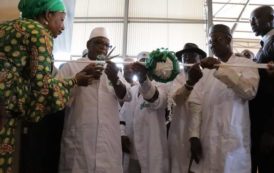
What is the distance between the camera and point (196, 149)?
10.0ft

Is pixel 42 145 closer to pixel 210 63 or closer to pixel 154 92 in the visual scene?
pixel 154 92

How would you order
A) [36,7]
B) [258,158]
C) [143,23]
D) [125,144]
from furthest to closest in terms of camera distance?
[143,23] → [125,144] → [258,158] → [36,7]

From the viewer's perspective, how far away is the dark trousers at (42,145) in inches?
104

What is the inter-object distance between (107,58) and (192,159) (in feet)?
3.71

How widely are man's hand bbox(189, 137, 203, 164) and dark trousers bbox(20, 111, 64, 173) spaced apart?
113cm

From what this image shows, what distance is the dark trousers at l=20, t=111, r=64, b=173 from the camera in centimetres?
265

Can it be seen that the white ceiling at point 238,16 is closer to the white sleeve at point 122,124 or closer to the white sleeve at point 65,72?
the white sleeve at point 122,124

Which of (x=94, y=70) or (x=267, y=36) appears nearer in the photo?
(x=94, y=70)

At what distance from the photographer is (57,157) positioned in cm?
308

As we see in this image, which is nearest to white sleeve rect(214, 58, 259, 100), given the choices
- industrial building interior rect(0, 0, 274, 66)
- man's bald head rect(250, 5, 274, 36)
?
man's bald head rect(250, 5, 274, 36)

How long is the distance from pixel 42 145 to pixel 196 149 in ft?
4.14

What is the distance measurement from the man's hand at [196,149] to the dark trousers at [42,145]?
44.7 inches

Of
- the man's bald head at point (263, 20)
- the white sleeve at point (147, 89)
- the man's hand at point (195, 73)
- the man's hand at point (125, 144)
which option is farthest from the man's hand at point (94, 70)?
the man's bald head at point (263, 20)

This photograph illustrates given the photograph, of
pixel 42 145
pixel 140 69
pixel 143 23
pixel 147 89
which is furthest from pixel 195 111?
pixel 143 23
